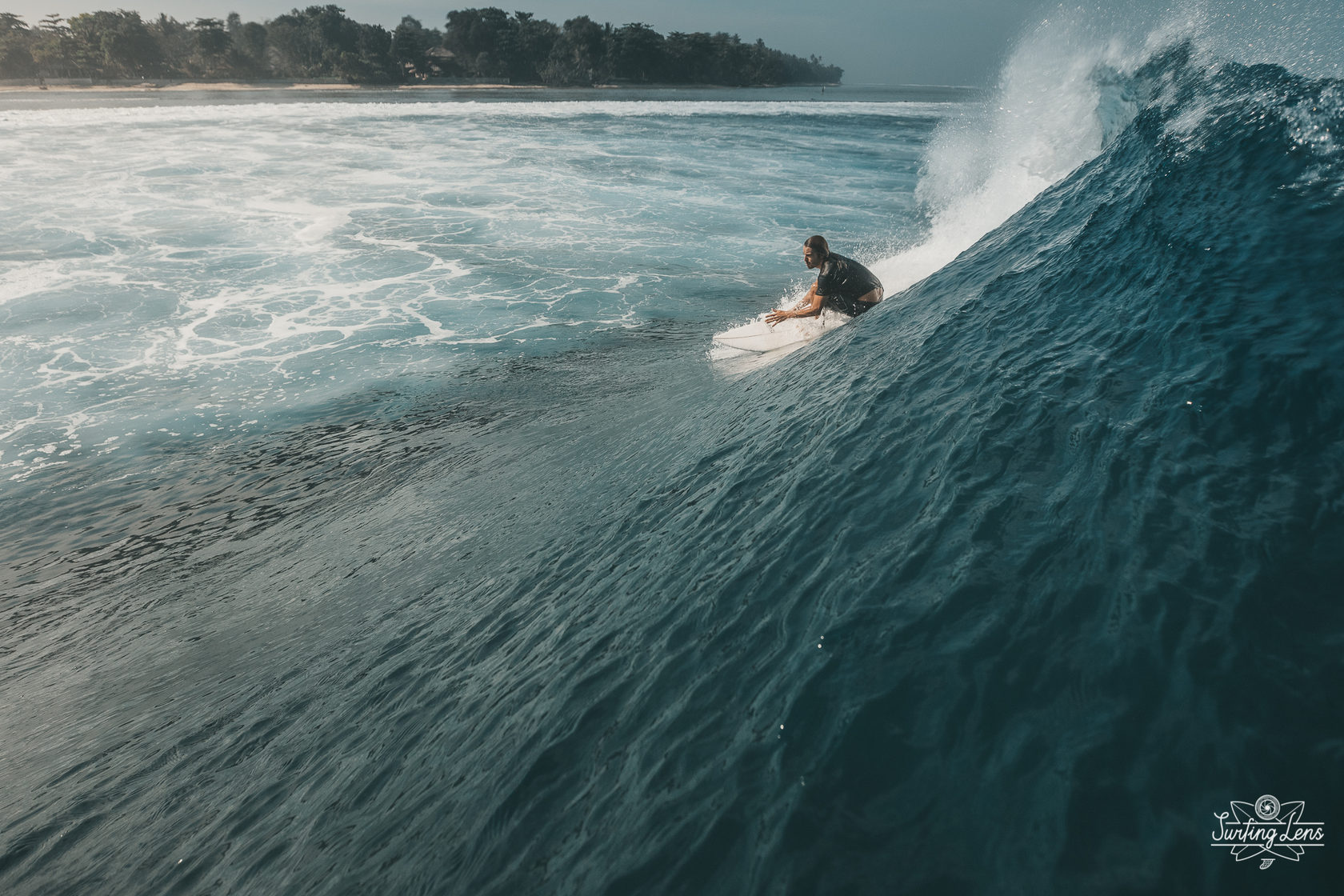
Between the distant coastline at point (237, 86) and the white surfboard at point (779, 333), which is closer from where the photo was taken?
the white surfboard at point (779, 333)

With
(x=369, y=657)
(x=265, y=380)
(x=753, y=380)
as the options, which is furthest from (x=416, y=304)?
(x=369, y=657)

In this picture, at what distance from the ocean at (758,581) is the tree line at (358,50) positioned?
129234 mm

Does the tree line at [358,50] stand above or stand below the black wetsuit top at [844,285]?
above

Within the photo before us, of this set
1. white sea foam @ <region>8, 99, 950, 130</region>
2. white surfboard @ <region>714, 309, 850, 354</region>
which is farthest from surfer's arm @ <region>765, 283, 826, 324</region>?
white sea foam @ <region>8, 99, 950, 130</region>

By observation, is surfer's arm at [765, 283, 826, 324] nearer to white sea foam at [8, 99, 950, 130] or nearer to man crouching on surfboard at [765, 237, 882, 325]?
man crouching on surfboard at [765, 237, 882, 325]

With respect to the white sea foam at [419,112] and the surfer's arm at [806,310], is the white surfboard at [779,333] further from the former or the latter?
the white sea foam at [419,112]

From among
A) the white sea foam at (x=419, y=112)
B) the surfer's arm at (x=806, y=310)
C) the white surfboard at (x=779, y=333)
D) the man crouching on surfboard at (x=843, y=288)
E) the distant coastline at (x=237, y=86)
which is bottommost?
the white surfboard at (x=779, y=333)

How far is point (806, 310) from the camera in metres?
10.1

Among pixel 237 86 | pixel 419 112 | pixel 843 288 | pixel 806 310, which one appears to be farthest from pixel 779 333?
pixel 237 86

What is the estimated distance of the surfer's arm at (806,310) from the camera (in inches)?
391

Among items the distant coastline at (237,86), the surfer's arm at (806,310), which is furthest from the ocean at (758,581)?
the distant coastline at (237,86)

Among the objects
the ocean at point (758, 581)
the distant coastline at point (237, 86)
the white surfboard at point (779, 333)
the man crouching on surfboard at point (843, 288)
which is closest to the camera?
the ocean at point (758, 581)

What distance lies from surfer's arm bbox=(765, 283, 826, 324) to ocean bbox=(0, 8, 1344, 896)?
0.72 meters

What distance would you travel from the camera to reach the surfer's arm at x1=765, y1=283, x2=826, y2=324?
9922 mm
